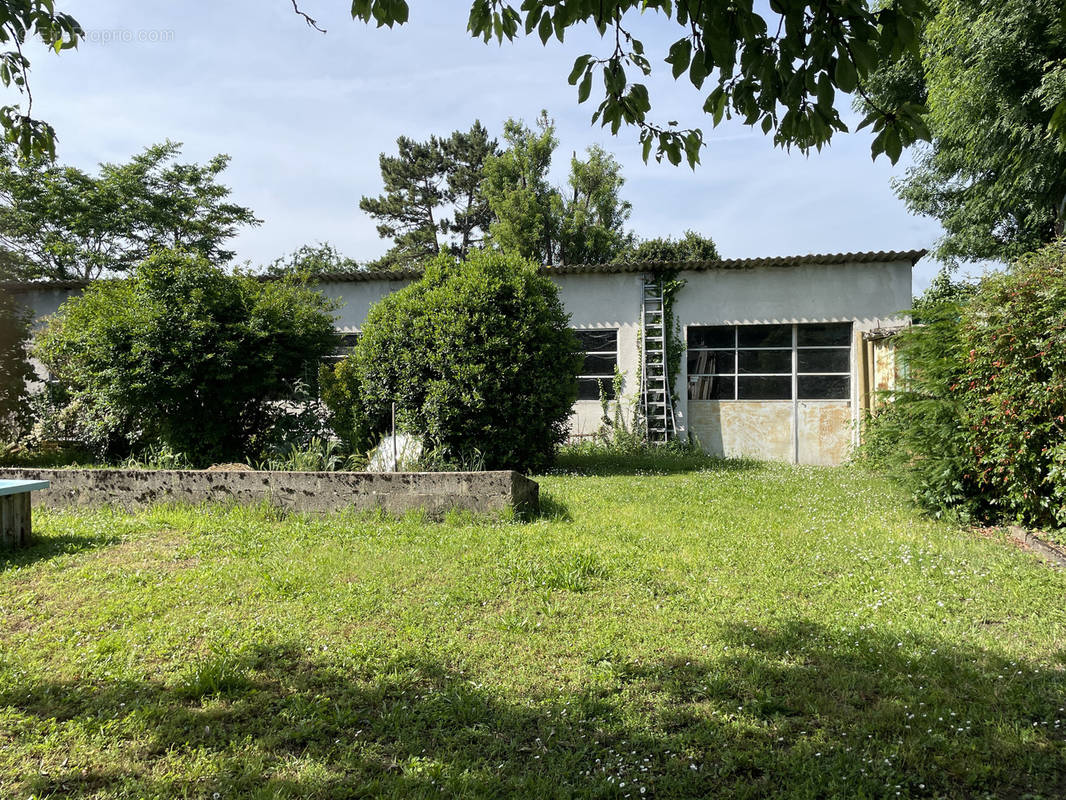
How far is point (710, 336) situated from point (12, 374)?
13.5 meters

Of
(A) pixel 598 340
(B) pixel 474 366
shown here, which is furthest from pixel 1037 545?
(A) pixel 598 340

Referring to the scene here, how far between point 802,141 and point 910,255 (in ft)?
35.7

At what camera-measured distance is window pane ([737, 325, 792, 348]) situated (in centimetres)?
1317

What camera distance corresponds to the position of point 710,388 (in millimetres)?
13602

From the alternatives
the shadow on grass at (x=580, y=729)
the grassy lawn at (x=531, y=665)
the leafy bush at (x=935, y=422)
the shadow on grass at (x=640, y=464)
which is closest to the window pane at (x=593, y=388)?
the shadow on grass at (x=640, y=464)

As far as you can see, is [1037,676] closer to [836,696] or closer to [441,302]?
[836,696]

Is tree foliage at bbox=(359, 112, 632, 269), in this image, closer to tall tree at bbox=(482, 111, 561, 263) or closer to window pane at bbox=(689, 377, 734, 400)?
tall tree at bbox=(482, 111, 561, 263)

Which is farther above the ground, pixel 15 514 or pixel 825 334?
pixel 825 334

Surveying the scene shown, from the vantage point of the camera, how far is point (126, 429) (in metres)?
10.1

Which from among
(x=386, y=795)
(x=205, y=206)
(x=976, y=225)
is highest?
(x=205, y=206)

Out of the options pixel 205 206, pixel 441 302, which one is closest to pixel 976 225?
pixel 441 302

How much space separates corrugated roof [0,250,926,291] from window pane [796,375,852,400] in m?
2.34

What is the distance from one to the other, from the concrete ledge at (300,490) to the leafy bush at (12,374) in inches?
199

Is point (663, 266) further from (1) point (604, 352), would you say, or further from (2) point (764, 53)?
(2) point (764, 53)
